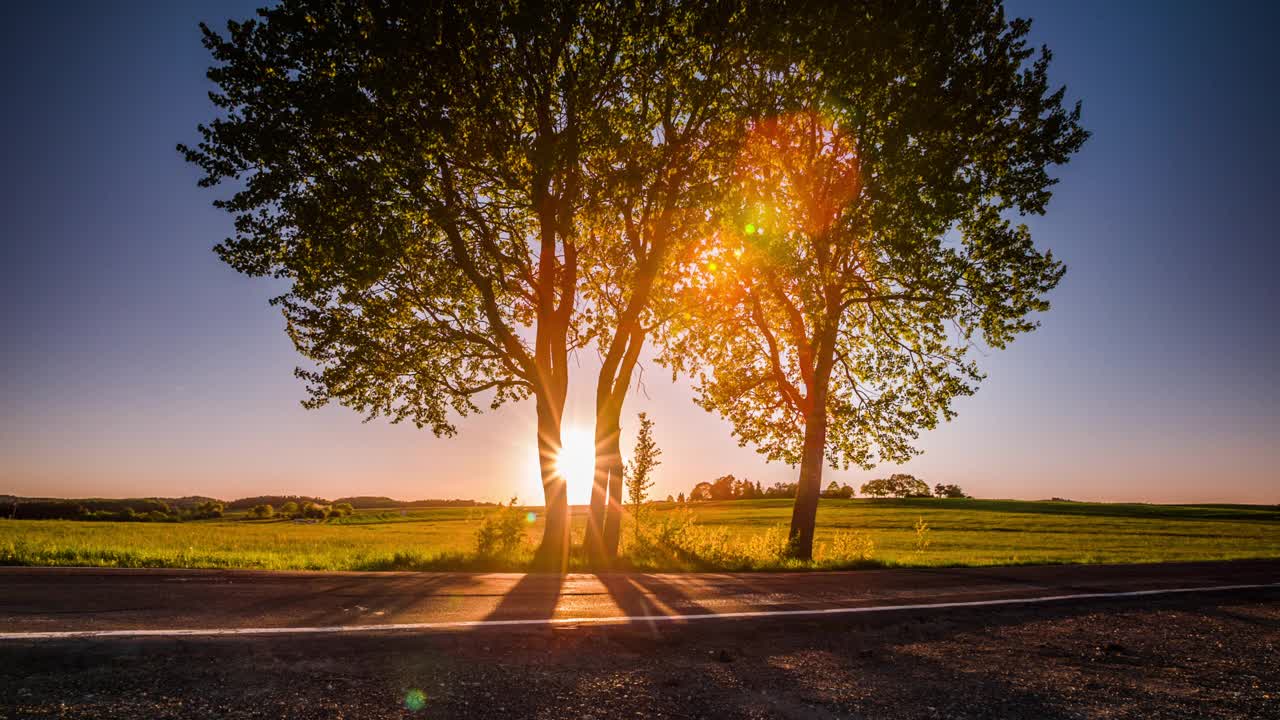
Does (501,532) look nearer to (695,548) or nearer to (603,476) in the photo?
(603,476)

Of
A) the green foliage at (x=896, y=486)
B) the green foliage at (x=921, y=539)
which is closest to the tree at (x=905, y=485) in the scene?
the green foliage at (x=896, y=486)

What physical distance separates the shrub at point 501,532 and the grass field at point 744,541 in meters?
0.34

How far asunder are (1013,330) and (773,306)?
658cm

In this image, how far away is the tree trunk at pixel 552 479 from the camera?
48.1 ft

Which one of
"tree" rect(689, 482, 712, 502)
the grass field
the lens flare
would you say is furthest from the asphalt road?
"tree" rect(689, 482, 712, 502)

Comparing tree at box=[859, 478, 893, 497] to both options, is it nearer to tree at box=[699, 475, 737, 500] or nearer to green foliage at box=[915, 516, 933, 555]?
tree at box=[699, 475, 737, 500]

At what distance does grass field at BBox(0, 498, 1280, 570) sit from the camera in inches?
479

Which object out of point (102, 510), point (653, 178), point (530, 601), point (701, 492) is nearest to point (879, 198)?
point (653, 178)

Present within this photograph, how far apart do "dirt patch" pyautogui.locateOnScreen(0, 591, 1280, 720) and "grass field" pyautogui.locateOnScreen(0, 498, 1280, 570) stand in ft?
25.3

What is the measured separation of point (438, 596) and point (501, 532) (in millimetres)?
8698

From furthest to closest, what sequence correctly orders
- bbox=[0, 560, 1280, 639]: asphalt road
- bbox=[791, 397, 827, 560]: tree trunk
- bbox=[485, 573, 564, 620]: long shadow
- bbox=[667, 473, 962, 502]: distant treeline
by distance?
bbox=[667, 473, 962, 502]: distant treeline
bbox=[791, 397, 827, 560]: tree trunk
bbox=[485, 573, 564, 620]: long shadow
bbox=[0, 560, 1280, 639]: asphalt road

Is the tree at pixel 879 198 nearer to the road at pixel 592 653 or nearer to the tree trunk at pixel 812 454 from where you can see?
the tree trunk at pixel 812 454

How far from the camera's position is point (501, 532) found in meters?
15.2

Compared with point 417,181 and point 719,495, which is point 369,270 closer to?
point 417,181
